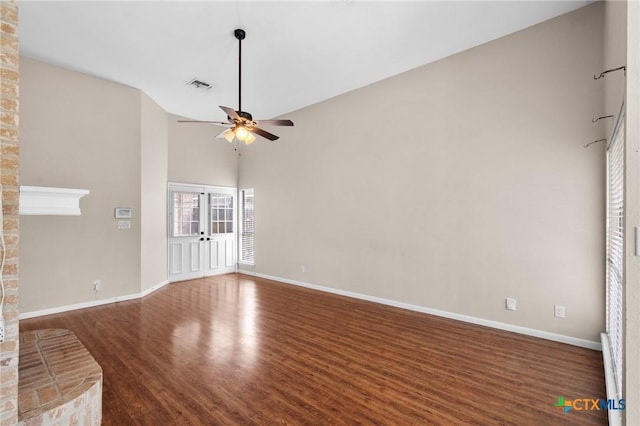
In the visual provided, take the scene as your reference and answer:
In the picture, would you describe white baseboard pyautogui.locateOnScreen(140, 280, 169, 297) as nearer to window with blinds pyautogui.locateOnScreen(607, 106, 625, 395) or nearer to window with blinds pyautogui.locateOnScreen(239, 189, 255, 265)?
window with blinds pyautogui.locateOnScreen(239, 189, 255, 265)

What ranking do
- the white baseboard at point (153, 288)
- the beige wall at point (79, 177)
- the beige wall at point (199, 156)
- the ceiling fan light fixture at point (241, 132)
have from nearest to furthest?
the ceiling fan light fixture at point (241, 132)
the beige wall at point (79, 177)
the white baseboard at point (153, 288)
the beige wall at point (199, 156)

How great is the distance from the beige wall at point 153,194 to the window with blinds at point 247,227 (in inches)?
75.5

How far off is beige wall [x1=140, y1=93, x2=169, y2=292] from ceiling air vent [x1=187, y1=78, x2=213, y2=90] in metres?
1.06

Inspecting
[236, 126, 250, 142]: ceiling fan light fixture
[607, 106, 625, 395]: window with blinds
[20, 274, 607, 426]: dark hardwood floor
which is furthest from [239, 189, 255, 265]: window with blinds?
[607, 106, 625, 395]: window with blinds

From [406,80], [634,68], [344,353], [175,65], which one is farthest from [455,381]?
[175,65]

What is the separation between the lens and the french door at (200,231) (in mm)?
6871

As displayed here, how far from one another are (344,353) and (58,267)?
14.7 ft

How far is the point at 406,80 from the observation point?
4934mm

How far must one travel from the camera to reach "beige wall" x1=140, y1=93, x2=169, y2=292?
5672 millimetres

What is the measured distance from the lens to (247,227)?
7.85m

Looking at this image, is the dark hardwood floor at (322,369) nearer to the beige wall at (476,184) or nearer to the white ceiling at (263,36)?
the beige wall at (476,184)

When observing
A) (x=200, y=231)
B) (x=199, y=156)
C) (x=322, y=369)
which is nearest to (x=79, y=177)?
(x=199, y=156)

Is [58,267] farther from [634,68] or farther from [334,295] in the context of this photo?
[634,68]

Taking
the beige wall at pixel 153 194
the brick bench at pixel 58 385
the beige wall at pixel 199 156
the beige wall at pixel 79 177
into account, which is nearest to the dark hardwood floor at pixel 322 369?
the brick bench at pixel 58 385
